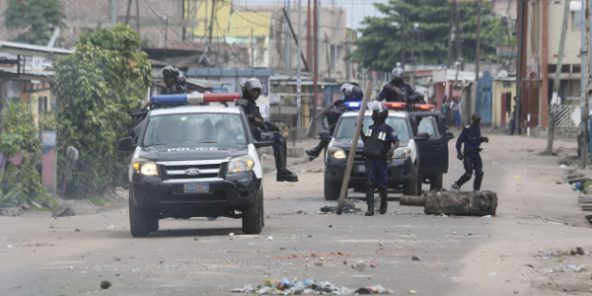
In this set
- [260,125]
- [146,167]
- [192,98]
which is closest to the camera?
[146,167]

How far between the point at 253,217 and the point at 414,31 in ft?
273

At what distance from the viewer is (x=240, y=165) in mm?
17078

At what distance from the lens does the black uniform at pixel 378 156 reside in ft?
71.5

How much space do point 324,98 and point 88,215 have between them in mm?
52512

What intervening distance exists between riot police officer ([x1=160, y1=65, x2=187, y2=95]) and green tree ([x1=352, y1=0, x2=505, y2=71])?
76.5m

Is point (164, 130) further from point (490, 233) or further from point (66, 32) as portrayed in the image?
point (66, 32)

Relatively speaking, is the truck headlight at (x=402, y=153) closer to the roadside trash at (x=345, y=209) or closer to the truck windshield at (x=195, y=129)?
the roadside trash at (x=345, y=209)

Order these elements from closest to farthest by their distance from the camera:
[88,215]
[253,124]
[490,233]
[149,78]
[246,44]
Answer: [490,233] → [253,124] → [88,215] → [149,78] → [246,44]

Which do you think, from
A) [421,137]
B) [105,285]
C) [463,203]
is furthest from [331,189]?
[105,285]

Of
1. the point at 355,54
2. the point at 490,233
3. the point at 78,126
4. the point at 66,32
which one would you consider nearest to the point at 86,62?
the point at 78,126

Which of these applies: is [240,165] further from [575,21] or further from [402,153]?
[575,21]

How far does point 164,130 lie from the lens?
1814 cm

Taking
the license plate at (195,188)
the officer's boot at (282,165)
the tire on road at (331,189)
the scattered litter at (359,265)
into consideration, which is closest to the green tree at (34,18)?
the tire on road at (331,189)

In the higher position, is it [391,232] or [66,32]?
[66,32]
